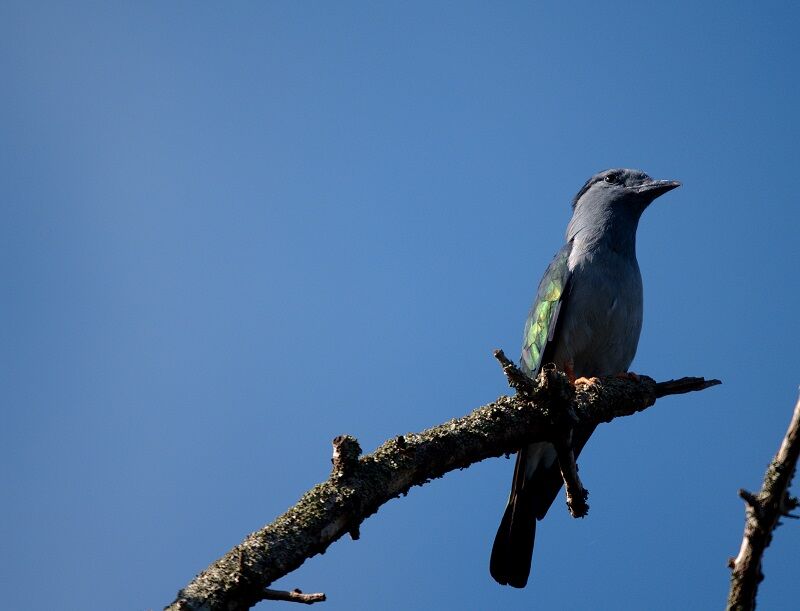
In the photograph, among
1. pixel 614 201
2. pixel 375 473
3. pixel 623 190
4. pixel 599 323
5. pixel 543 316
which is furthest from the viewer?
pixel 623 190

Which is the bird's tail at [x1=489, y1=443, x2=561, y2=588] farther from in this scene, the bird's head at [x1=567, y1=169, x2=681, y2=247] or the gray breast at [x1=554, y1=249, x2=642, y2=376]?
the bird's head at [x1=567, y1=169, x2=681, y2=247]

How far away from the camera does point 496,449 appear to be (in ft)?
13.8

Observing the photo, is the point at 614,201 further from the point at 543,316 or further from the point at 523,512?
the point at 523,512

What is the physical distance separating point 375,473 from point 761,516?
1.58m

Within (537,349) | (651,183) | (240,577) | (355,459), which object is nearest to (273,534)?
(240,577)

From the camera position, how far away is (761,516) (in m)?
2.59

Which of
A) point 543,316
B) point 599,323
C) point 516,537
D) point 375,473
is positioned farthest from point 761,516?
point 543,316

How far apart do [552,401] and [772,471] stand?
1655mm

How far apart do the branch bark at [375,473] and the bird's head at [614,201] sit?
2.19 metres

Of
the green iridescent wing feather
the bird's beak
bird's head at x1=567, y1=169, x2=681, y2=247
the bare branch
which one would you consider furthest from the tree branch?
the bird's beak

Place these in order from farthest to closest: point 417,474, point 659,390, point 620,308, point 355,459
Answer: point 620,308, point 659,390, point 417,474, point 355,459

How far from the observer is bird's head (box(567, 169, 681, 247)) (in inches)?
273

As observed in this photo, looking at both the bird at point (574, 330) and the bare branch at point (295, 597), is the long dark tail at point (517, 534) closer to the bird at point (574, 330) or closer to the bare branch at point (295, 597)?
the bird at point (574, 330)

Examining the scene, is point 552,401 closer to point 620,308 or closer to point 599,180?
point 620,308
